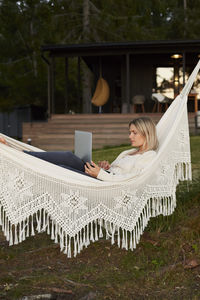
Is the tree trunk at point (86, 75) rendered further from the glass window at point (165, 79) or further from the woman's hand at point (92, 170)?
the woman's hand at point (92, 170)

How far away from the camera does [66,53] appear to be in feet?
34.7

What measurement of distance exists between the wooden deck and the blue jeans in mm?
6328

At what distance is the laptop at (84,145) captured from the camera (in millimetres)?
2568

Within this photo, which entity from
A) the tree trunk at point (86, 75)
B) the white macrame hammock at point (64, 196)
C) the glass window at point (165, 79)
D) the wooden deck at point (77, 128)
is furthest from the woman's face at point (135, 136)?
the tree trunk at point (86, 75)

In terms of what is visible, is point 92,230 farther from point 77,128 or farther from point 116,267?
point 77,128

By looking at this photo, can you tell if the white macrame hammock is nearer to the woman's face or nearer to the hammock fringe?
the hammock fringe

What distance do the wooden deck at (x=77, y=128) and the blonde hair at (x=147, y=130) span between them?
20.2ft

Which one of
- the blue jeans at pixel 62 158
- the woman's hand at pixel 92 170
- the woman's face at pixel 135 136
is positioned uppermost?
the woman's face at pixel 135 136

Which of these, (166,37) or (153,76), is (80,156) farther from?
(166,37)

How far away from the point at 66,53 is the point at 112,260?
8877mm

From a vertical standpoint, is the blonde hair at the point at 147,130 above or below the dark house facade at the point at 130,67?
below

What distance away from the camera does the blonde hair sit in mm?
2572

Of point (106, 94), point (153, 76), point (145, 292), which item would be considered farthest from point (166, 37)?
point (145, 292)

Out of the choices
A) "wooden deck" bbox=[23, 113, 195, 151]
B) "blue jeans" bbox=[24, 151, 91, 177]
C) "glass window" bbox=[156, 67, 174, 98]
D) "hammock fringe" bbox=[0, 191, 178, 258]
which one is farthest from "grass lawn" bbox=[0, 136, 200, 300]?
"glass window" bbox=[156, 67, 174, 98]
